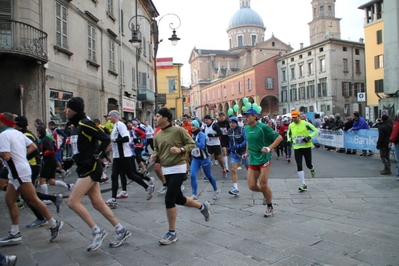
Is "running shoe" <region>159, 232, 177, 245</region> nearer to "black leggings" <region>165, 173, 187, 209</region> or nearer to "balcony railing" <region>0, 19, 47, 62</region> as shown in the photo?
"black leggings" <region>165, 173, 187, 209</region>

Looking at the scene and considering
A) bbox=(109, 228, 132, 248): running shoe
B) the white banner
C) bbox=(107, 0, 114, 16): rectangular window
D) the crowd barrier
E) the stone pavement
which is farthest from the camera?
bbox=(107, 0, 114, 16): rectangular window

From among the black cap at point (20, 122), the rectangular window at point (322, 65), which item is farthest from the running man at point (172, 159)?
the rectangular window at point (322, 65)

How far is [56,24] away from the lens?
1330cm

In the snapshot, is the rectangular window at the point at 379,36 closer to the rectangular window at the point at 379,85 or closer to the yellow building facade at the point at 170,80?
the rectangular window at the point at 379,85

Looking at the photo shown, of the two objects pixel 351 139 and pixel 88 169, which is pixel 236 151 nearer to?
pixel 88 169

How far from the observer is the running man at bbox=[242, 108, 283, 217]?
5955 millimetres

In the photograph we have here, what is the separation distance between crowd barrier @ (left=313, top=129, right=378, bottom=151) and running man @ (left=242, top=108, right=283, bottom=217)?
9.90m

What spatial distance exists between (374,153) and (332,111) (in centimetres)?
3372

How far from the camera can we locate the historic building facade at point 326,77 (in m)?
47.3

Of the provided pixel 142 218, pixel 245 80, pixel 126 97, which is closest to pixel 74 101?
pixel 142 218

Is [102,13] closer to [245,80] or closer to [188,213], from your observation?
[188,213]

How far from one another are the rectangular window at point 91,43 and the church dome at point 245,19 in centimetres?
7115

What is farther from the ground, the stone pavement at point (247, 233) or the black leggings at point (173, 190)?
the black leggings at point (173, 190)

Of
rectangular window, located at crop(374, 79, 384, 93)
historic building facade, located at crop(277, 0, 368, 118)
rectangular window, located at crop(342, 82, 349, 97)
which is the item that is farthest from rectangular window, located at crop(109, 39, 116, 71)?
rectangular window, located at crop(342, 82, 349, 97)
